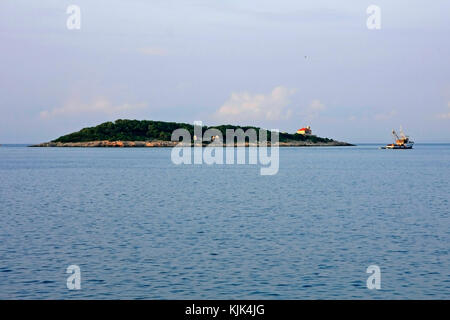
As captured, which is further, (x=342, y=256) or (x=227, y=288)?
(x=342, y=256)

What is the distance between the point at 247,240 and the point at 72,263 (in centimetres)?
1143

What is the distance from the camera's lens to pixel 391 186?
8106 cm

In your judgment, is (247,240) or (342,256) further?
(247,240)

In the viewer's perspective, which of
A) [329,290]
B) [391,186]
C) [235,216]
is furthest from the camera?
[391,186]

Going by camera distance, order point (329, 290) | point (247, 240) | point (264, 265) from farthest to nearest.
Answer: point (247, 240), point (264, 265), point (329, 290)

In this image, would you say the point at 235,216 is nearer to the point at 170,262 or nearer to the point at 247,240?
the point at 247,240
